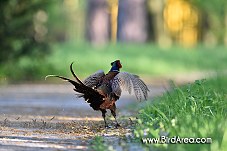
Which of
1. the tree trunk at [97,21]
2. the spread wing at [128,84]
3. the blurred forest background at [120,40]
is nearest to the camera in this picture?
the spread wing at [128,84]

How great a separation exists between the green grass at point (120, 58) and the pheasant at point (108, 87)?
31.9 ft

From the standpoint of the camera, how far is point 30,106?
12438mm

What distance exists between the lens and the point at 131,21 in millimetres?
29281

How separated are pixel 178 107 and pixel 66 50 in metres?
16.9

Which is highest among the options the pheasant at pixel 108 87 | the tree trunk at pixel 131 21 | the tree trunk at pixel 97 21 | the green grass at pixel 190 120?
the tree trunk at pixel 97 21

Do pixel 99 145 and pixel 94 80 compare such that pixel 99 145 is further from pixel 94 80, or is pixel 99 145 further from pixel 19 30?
pixel 19 30

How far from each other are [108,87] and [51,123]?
1.14m

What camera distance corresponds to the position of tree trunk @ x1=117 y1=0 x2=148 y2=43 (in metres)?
28.5

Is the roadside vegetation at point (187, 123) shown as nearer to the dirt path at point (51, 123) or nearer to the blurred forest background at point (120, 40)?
the dirt path at point (51, 123)

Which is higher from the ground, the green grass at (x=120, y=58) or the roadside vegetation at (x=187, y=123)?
the green grass at (x=120, y=58)

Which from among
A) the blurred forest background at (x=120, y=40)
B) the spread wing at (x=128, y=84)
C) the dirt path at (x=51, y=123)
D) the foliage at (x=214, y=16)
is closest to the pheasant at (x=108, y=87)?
the spread wing at (x=128, y=84)

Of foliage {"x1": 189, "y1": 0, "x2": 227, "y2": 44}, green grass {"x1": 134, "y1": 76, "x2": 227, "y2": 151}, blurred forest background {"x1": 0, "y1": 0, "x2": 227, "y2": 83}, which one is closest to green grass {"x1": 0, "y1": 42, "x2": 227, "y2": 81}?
blurred forest background {"x1": 0, "y1": 0, "x2": 227, "y2": 83}

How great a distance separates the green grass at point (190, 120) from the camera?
21.4ft

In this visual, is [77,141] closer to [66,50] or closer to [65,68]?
[65,68]
